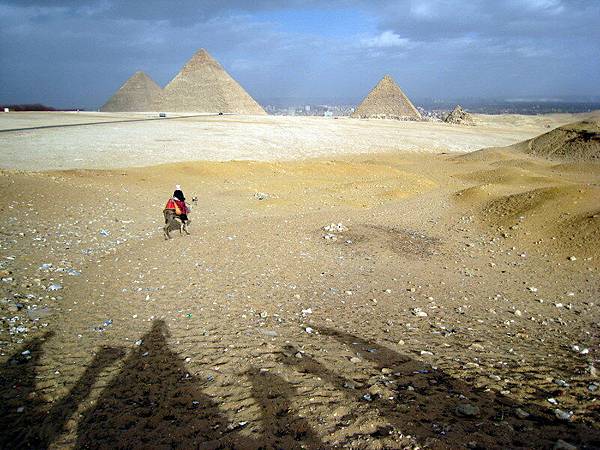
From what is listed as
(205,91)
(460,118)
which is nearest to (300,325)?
(460,118)

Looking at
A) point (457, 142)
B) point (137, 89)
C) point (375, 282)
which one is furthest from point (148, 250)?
point (137, 89)

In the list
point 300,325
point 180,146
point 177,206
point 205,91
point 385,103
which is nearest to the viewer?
point 300,325

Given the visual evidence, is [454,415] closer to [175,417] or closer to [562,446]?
[562,446]

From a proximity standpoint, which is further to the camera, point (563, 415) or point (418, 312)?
point (418, 312)

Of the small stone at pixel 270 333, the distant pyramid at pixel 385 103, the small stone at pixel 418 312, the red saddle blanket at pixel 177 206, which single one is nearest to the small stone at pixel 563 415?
the small stone at pixel 418 312

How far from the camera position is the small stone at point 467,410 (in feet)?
10.6

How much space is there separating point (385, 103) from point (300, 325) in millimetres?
85823

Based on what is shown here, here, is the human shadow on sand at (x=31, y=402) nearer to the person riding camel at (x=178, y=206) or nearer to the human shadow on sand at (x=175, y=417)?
the human shadow on sand at (x=175, y=417)

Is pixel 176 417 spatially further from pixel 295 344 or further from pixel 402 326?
pixel 402 326

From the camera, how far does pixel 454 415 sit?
3244mm

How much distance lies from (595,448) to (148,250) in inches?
307

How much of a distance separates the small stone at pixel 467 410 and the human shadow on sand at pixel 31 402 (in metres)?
3.31

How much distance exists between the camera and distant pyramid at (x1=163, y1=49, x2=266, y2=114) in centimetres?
8812

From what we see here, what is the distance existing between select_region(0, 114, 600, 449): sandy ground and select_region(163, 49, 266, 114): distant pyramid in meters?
81.0
